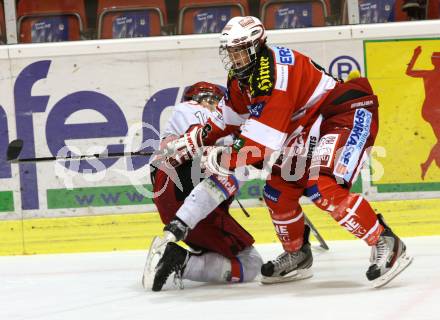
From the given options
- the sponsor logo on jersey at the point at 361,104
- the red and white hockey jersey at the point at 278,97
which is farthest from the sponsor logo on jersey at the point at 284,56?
the sponsor logo on jersey at the point at 361,104

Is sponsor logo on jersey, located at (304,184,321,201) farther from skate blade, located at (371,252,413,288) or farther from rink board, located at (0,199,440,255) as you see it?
rink board, located at (0,199,440,255)

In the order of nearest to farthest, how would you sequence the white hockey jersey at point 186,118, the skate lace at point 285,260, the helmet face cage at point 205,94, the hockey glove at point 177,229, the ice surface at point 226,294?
1. the ice surface at point 226,294
2. the hockey glove at point 177,229
3. the skate lace at point 285,260
4. the white hockey jersey at point 186,118
5. the helmet face cage at point 205,94

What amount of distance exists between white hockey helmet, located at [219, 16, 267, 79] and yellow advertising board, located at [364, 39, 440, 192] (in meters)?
1.87

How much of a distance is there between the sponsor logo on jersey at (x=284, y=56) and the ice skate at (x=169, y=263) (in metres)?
0.85

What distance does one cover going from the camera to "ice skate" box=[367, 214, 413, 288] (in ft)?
10.7

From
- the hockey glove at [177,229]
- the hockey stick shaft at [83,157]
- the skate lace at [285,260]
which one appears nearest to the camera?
the hockey glove at [177,229]

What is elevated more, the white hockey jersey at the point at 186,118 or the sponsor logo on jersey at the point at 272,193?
the white hockey jersey at the point at 186,118

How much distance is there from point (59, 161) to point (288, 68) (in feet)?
7.37

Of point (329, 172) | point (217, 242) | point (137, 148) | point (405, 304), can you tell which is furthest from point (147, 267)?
point (137, 148)

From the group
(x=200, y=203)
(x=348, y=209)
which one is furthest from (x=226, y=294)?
(x=348, y=209)

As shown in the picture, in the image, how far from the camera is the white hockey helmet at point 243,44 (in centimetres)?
338

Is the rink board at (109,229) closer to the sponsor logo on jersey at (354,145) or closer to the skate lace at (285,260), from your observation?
the skate lace at (285,260)

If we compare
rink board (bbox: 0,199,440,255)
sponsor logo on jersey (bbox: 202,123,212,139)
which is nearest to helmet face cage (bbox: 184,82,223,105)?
sponsor logo on jersey (bbox: 202,123,212,139)

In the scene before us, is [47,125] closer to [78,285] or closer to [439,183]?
[78,285]
